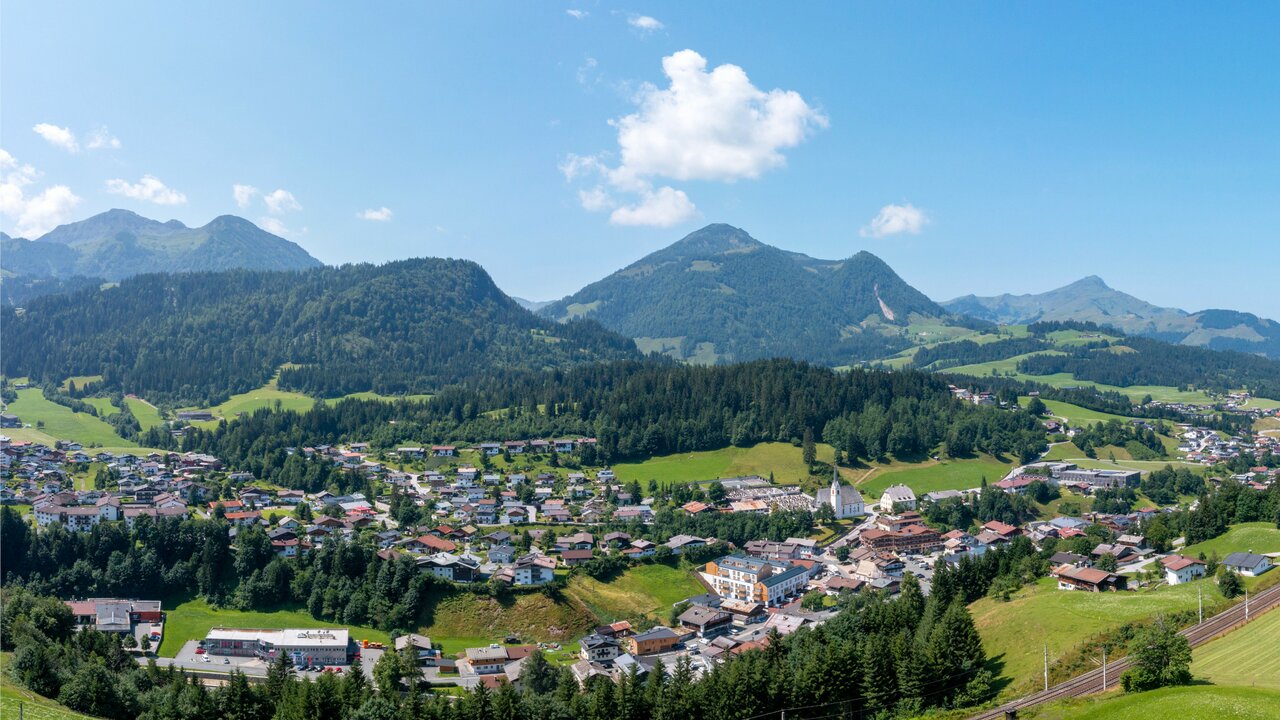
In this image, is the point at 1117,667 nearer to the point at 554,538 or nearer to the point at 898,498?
the point at 554,538

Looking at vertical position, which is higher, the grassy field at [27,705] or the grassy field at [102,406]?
the grassy field at [102,406]

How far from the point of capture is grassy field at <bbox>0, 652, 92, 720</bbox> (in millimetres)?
35531

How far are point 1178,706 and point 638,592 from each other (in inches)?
1788

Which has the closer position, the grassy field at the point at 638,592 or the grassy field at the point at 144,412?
the grassy field at the point at 638,592

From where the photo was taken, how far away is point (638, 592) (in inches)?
2835

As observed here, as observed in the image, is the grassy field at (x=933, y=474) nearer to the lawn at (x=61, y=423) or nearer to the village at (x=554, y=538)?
the village at (x=554, y=538)

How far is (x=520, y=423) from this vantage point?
403ft

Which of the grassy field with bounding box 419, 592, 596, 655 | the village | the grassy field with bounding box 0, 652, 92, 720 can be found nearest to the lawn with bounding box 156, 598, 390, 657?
the village

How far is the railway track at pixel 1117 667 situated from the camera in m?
36.9

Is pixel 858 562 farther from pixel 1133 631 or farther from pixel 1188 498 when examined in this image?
pixel 1188 498

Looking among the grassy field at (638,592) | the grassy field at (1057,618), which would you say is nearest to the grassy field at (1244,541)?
the grassy field at (1057,618)

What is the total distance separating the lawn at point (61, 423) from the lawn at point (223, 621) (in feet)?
236

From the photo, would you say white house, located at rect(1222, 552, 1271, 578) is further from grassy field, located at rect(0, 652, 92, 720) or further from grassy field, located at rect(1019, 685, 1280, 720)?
grassy field, located at rect(0, 652, 92, 720)

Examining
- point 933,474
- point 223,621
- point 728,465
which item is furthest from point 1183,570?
point 223,621
